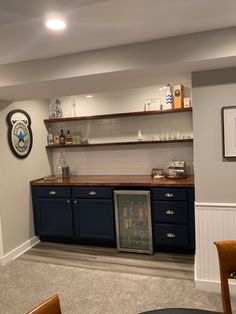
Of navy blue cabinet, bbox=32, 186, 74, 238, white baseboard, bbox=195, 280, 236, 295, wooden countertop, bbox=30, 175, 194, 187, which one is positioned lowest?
white baseboard, bbox=195, 280, 236, 295

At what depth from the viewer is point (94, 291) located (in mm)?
2730

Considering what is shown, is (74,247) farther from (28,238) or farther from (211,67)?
(211,67)

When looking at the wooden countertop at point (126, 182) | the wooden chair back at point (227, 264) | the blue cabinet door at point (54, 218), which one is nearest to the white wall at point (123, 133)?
the wooden countertop at point (126, 182)

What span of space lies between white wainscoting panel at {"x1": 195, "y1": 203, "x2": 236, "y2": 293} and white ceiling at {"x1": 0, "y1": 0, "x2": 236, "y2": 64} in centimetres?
158

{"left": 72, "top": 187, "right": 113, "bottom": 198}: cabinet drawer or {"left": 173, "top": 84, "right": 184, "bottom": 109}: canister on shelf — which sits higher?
{"left": 173, "top": 84, "right": 184, "bottom": 109}: canister on shelf

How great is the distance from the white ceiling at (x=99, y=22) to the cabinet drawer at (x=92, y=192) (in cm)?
181

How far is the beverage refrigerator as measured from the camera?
3.52 metres

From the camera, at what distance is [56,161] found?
4.58 metres

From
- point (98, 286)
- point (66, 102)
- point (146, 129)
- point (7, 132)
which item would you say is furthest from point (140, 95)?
point (98, 286)

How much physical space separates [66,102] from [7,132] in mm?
1207

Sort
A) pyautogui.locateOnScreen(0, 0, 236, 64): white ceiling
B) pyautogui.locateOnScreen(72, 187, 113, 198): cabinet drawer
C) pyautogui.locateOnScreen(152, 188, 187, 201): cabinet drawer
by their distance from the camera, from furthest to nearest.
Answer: pyautogui.locateOnScreen(72, 187, 113, 198): cabinet drawer, pyautogui.locateOnScreen(152, 188, 187, 201): cabinet drawer, pyautogui.locateOnScreen(0, 0, 236, 64): white ceiling

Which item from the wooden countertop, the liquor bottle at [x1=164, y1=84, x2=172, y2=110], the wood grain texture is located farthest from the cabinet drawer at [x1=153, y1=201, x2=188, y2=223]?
the liquor bottle at [x1=164, y1=84, x2=172, y2=110]

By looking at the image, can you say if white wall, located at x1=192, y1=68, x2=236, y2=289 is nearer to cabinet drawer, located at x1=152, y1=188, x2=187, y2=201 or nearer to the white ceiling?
the white ceiling

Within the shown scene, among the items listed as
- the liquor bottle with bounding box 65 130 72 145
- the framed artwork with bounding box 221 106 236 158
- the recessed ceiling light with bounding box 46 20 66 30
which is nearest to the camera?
the recessed ceiling light with bounding box 46 20 66 30
